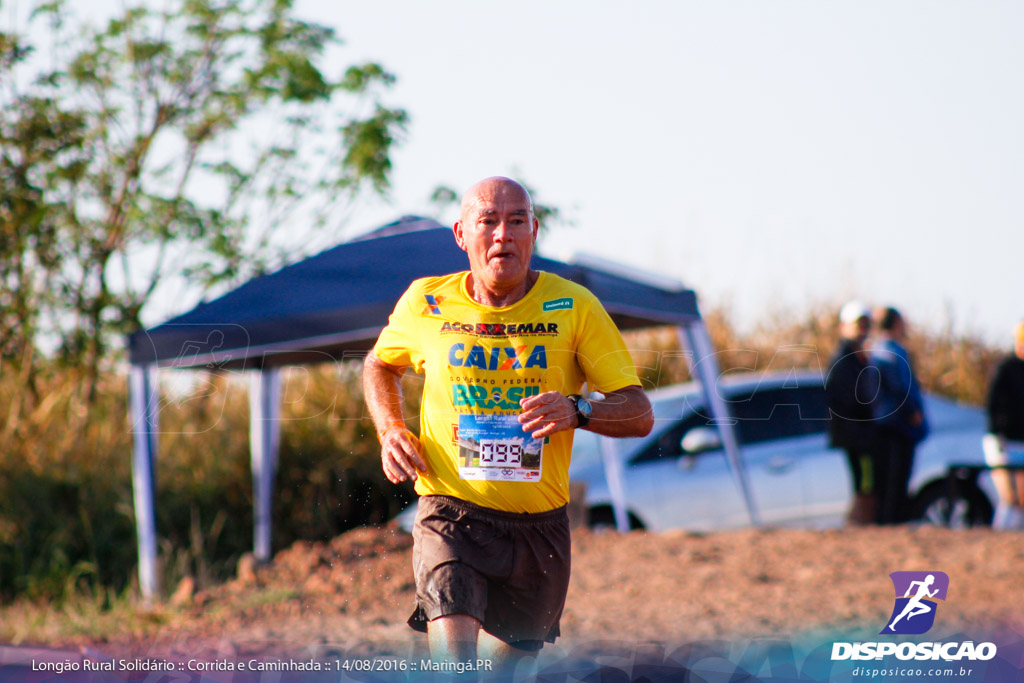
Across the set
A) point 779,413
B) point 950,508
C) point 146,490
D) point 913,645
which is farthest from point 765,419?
point 913,645

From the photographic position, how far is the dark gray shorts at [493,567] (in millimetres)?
3000

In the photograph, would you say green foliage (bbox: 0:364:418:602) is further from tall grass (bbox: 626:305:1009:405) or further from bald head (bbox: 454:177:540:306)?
bald head (bbox: 454:177:540:306)

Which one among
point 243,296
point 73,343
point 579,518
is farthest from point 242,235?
point 579,518

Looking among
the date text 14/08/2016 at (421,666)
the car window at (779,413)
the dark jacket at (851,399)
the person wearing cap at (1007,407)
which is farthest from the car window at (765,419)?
the date text 14/08/2016 at (421,666)

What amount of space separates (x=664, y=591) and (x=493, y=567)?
391cm

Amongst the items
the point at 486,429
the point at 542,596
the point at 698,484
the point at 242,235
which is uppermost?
the point at 242,235

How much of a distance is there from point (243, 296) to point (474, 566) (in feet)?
14.4

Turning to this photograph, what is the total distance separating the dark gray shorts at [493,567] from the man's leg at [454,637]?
0.02 m

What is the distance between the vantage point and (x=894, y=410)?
7656 mm

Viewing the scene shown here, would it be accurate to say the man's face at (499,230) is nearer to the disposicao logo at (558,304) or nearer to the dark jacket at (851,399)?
the disposicao logo at (558,304)

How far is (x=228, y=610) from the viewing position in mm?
7195

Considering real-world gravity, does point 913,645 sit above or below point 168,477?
above

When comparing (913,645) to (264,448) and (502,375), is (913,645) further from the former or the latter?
(264,448)

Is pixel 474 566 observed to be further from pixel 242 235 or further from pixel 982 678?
pixel 242 235
